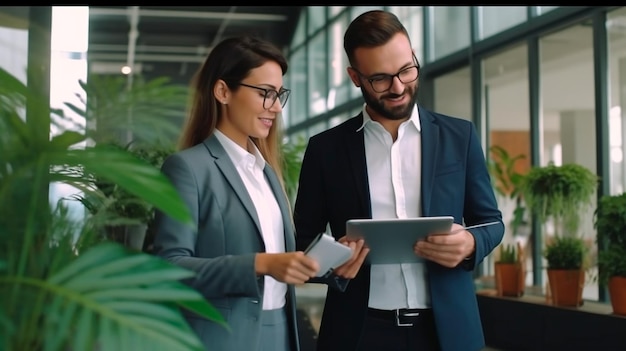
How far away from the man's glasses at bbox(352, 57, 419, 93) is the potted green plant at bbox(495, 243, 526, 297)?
11.1 ft

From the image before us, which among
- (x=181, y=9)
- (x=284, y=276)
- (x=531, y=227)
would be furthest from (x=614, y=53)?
(x=181, y=9)

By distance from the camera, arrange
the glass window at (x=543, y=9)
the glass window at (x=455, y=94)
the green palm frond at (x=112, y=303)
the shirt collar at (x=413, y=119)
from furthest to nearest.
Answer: the glass window at (x=455, y=94) < the glass window at (x=543, y=9) < the shirt collar at (x=413, y=119) < the green palm frond at (x=112, y=303)

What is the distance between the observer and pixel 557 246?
4.22 m

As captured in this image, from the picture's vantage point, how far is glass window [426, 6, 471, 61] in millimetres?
7109

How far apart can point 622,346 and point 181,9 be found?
10519 millimetres

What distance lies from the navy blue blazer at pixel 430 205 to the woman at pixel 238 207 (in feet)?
0.52

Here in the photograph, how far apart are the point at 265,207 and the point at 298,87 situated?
11.8 m

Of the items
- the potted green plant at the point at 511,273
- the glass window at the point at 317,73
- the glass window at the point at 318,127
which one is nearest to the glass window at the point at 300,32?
the glass window at the point at 317,73

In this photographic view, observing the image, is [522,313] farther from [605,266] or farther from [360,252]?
[360,252]

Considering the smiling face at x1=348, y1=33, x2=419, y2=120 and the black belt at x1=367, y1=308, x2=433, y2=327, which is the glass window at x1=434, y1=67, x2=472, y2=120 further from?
the black belt at x1=367, y1=308, x2=433, y2=327

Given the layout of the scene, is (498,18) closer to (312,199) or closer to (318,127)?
(312,199)

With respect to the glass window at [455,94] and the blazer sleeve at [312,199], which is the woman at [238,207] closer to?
the blazer sleeve at [312,199]

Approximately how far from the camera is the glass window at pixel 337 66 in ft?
34.4

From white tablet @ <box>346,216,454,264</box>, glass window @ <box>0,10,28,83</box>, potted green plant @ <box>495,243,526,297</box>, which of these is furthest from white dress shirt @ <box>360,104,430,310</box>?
potted green plant @ <box>495,243,526,297</box>
